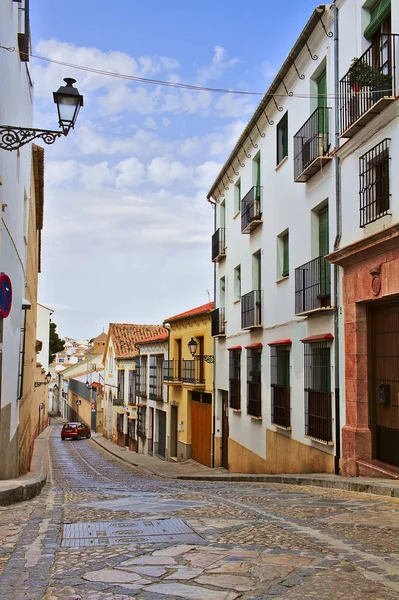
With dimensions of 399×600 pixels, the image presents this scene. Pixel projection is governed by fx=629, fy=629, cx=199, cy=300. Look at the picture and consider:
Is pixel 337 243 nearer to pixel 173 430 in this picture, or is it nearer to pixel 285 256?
pixel 285 256

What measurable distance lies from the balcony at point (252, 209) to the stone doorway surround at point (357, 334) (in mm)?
5739

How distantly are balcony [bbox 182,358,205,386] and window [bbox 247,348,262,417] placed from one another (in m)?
5.70

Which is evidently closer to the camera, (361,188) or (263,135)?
(361,188)

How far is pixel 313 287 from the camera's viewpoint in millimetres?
11531

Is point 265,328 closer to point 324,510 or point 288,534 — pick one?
point 324,510

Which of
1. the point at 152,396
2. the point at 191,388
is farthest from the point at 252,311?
the point at 152,396

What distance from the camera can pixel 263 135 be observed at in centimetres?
1573

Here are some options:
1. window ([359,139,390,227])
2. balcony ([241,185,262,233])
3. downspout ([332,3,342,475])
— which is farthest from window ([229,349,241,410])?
window ([359,139,390,227])

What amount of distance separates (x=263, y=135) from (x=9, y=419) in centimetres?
922

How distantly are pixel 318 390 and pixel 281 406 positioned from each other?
232cm

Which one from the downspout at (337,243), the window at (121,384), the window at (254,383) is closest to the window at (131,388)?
the window at (121,384)

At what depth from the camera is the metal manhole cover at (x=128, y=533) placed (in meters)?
5.32

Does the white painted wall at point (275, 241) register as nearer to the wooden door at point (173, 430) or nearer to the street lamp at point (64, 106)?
the street lamp at point (64, 106)

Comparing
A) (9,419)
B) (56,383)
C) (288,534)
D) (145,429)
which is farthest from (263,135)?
(56,383)
